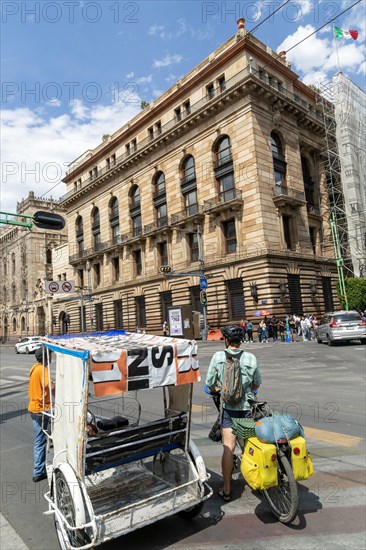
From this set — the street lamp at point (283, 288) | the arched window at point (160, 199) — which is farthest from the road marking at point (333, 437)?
the arched window at point (160, 199)

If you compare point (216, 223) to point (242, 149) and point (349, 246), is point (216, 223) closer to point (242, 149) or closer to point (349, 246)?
point (242, 149)

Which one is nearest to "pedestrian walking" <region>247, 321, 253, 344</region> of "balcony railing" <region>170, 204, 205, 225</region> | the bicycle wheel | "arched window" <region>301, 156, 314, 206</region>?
"balcony railing" <region>170, 204, 205, 225</region>

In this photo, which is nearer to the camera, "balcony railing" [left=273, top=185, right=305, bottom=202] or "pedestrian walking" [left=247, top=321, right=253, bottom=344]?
"pedestrian walking" [left=247, top=321, right=253, bottom=344]

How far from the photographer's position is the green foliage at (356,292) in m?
35.1

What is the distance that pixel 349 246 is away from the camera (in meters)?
36.8

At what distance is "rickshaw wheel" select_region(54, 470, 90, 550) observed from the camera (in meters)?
3.13

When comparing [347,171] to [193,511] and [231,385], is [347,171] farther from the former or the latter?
[193,511]

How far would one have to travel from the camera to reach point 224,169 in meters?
32.6

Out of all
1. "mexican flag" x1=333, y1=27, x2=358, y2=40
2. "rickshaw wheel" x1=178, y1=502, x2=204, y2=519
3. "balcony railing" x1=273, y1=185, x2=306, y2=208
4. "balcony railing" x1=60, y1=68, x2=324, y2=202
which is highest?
"mexican flag" x1=333, y1=27, x2=358, y2=40

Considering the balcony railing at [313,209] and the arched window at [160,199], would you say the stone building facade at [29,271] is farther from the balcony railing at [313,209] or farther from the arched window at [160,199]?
the balcony railing at [313,209]

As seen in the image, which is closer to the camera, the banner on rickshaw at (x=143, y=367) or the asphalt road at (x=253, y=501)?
the banner on rickshaw at (x=143, y=367)

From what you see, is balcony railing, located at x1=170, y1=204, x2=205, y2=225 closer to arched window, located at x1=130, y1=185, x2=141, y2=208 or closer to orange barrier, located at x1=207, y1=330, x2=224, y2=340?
arched window, located at x1=130, y1=185, x2=141, y2=208

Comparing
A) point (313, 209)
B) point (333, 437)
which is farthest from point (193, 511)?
point (313, 209)

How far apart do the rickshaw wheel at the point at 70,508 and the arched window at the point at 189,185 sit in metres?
32.3
